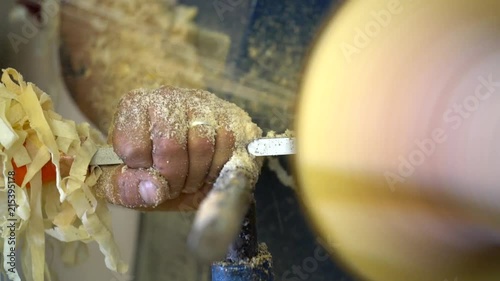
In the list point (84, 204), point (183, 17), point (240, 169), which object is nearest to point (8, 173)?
point (84, 204)

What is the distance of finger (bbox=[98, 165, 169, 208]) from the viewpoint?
41cm

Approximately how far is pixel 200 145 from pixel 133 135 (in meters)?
0.05

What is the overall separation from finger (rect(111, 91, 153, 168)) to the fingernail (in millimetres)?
14

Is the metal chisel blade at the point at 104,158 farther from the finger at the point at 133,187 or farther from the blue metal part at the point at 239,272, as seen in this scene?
the blue metal part at the point at 239,272

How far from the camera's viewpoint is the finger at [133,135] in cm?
40

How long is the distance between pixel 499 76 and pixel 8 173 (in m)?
0.39

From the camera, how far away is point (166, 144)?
15.8 inches

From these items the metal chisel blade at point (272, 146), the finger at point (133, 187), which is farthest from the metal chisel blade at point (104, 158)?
the metal chisel blade at point (272, 146)

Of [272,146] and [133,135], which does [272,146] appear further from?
[133,135]

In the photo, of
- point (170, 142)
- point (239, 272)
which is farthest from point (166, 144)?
point (239, 272)

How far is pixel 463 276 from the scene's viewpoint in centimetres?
49

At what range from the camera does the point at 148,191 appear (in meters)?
0.41

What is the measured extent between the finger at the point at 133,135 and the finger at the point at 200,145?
A: 3cm

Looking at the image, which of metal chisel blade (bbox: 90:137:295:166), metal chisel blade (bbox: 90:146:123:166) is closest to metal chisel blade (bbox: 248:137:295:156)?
metal chisel blade (bbox: 90:137:295:166)
